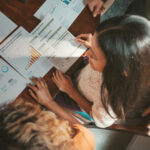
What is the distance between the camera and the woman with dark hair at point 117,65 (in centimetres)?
54

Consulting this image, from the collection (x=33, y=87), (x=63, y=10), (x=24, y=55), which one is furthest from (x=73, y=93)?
(x=63, y=10)

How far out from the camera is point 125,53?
0.55 metres

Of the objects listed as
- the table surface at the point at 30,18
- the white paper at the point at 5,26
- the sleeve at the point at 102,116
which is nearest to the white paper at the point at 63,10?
the table surface at the point at 30,18

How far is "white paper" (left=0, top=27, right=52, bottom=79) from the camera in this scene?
679mm

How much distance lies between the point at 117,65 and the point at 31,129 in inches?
14.8

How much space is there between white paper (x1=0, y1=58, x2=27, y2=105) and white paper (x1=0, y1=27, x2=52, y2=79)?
0.08 ft

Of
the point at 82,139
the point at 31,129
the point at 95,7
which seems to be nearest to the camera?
the point at 31,129

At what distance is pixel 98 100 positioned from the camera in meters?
0.72

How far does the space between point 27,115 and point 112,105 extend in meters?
0.35

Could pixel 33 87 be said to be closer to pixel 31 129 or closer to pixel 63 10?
pixel 31 129

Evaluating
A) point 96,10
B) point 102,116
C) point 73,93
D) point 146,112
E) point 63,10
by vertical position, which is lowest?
point 146,112

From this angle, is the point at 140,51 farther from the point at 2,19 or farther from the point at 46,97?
the point at 2,19

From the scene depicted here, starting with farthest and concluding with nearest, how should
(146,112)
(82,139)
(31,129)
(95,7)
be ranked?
(146,112)
(95,7)
(82,139)
(31,129)

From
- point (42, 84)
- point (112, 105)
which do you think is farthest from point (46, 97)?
point (112, 105)
